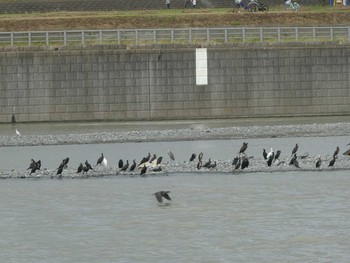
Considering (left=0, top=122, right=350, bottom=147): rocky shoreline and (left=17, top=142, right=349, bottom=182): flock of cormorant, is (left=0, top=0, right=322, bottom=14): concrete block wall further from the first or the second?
(left=17, top=142, right=349, bottom=182): flock of cormorant

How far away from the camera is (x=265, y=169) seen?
31.8 m

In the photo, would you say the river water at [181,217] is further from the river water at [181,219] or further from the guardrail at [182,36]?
the guardrail at [182,36]

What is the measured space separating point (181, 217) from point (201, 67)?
22.4m

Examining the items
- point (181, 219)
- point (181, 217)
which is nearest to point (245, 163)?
point (181, 217)

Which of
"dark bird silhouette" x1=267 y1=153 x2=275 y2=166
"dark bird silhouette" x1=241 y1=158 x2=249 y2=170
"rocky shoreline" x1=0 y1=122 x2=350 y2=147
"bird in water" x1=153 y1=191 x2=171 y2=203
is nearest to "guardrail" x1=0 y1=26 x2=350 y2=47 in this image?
"rocky shoreline" x1=0 y1=122 x2=350 y2=147

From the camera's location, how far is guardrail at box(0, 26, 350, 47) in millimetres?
47812

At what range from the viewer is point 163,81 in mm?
46969

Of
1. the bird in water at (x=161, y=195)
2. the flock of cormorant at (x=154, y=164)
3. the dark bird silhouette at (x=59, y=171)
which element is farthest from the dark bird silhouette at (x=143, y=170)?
the bird in water at (x=161, y=195)

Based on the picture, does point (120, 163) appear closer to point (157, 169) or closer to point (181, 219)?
point (157, 169)

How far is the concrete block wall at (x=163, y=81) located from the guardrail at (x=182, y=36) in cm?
81

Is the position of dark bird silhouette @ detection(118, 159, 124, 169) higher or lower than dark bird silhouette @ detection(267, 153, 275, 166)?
lower

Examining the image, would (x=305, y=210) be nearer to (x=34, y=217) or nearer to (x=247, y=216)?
(x=247, y=216)

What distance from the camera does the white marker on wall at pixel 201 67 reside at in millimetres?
47062

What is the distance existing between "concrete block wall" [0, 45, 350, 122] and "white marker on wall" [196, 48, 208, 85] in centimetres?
16
